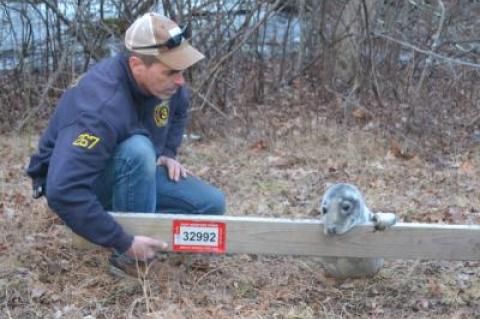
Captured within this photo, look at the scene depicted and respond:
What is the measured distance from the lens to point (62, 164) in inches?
117

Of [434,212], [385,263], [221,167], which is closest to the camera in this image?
[385,263]

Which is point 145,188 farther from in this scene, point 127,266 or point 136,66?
point 136,66

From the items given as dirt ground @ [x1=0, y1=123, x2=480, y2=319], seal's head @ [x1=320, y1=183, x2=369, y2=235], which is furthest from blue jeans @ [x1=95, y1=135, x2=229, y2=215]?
seal's head @ [x1=320, y1=183, x2=369, y2=235]

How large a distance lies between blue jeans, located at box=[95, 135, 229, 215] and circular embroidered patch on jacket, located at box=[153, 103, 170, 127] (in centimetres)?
17

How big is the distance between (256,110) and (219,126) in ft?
2.75

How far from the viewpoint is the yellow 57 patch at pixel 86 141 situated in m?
2.98

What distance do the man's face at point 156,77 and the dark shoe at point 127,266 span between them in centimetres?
78

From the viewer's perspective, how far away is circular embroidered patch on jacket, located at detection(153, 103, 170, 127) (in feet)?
11.5

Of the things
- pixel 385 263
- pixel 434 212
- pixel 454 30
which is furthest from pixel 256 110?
pixel 385 263

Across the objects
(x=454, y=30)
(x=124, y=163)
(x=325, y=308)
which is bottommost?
(x=325, y=308)

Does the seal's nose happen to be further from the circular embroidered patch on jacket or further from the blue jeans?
the circular embroidered patch on jacket

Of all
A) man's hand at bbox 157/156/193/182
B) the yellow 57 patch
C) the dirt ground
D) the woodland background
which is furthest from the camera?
man's hand at bbox 157/156/193/182

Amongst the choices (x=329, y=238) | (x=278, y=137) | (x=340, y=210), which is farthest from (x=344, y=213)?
(x=278, y=137)

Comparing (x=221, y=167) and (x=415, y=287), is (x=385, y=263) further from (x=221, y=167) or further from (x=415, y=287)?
(x=221, y=167)
